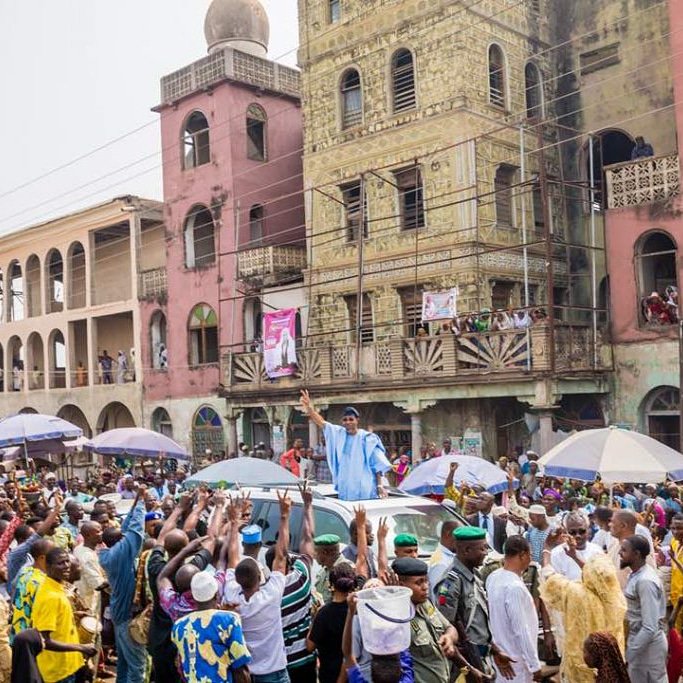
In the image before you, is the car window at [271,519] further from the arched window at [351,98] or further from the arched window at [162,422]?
the arched window at [162,422]

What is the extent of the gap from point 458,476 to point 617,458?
111 inches

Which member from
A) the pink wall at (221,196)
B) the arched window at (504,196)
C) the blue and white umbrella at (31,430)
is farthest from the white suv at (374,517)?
the pink wall at (221,196)

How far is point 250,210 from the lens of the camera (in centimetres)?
2928

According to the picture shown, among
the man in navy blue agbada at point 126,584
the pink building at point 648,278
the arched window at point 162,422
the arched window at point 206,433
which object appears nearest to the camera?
the man in navy blue agbada at point 126,584

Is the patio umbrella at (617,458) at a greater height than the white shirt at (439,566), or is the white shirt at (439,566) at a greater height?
the patio umbrella at (617,458)

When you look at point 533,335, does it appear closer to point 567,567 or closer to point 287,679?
point 567,567

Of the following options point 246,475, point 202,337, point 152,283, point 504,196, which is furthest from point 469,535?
point 152,283

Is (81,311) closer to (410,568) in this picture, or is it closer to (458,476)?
(458,476)

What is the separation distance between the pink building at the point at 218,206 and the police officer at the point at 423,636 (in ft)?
74.0

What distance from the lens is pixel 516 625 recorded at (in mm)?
5828

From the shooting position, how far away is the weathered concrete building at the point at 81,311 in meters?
33.2

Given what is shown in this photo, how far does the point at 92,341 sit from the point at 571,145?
63.4ft

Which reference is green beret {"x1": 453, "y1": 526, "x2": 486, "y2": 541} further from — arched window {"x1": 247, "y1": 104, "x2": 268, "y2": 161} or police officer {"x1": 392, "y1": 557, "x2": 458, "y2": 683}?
arched window {"x1": 247, "y1": 104, "x2": 268, "y2": 161}

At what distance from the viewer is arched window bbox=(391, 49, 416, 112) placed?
23.9m
